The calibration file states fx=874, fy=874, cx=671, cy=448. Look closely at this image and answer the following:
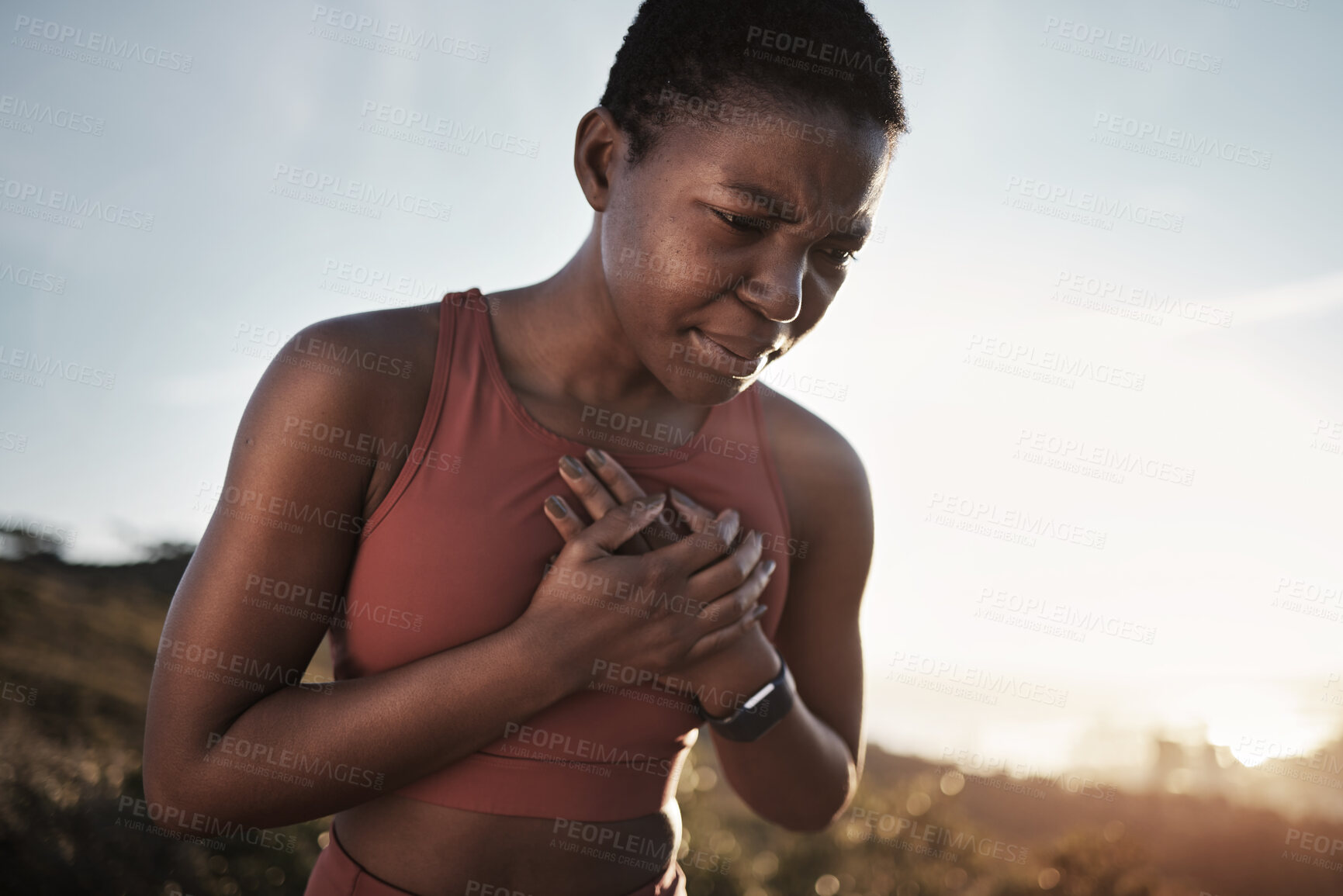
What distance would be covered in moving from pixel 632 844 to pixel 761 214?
1077 millimetres

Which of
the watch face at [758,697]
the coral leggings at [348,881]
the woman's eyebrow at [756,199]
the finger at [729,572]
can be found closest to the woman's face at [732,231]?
the woman's eyebrow at [756,199]

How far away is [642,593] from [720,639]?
0.21 m

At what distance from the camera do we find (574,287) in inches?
62.9

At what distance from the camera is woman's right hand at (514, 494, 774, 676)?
133 centimetres

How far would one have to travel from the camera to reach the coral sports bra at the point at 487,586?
133 cm

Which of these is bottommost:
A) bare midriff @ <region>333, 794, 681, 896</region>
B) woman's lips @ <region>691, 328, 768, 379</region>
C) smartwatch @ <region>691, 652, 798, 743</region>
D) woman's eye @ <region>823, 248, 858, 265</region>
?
bare midriff @ <region>333, 794, 681, 896</region>

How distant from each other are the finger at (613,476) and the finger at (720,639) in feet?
0.91

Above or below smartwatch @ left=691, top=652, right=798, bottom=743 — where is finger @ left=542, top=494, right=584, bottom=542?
above

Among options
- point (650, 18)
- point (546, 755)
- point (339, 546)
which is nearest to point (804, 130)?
point (650, 18)

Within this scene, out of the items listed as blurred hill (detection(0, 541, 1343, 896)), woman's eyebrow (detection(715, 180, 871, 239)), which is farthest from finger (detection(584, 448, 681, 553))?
blurred hill (detection(0, 541, 1343, 896))

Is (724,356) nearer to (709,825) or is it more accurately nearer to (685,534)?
(685,534)

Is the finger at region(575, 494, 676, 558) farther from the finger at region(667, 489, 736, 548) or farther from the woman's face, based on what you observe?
the woman's face

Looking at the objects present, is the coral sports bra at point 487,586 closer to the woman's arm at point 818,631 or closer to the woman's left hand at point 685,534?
the woman's left hand at point 685,534

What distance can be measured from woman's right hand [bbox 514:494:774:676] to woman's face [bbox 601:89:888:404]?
0.83 feet
